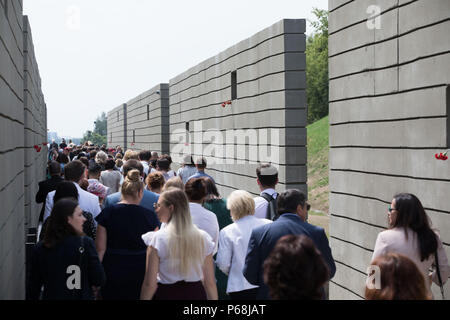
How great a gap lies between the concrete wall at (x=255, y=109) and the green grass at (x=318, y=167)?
41.2ft

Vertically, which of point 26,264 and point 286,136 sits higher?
point 286,136

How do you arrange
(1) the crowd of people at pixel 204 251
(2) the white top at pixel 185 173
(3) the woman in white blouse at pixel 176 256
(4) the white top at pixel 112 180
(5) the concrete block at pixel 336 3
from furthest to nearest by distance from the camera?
(2) the white top at pixel 185 173, (4) the white top at pixel 112 180, (5) the concrete block at pixel 336 3, (3) the woman in white blouse at pixel 176 256, (1) the crowd of people at pixel 204 251

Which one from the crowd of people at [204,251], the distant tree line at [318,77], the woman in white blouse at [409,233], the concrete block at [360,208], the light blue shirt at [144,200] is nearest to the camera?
A: the crowd of people at [204,251]

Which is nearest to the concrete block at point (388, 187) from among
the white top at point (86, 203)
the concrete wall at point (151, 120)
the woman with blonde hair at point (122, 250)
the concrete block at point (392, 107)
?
the concrete block at point (392, 107)

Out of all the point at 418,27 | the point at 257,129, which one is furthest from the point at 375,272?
the point at 257,129

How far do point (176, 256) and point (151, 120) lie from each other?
30.7 metres

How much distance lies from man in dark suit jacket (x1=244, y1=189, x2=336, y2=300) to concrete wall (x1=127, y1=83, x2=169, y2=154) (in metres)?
25.9

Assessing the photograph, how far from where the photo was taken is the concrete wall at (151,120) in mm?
31438

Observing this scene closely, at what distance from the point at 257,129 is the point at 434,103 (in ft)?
26.7

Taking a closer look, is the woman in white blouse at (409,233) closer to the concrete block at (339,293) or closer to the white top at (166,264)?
the white top at (166,264)

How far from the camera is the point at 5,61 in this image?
654cm

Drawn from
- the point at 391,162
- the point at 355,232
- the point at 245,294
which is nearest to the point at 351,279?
the point at 355,232

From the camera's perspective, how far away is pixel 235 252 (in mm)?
6016
